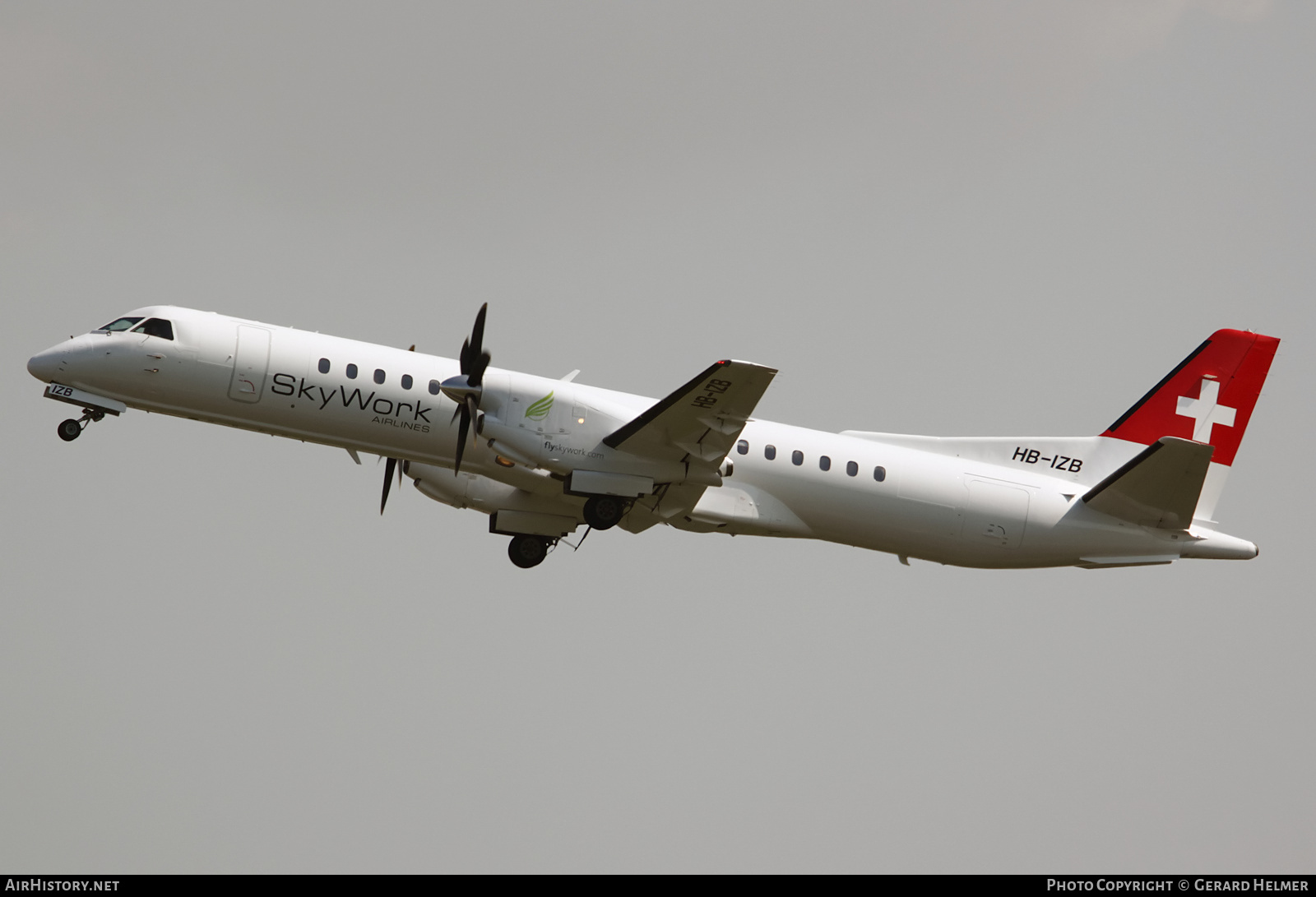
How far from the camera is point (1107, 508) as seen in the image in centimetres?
2439

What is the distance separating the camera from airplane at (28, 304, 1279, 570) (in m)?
21.4

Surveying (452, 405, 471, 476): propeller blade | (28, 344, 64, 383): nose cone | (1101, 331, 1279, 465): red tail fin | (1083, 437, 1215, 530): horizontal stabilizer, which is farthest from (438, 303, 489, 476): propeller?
(1101, 331, 1279, 465): red tail fin

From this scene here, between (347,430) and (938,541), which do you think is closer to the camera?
(347,430)

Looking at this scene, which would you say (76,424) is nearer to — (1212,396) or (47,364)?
(47,364)

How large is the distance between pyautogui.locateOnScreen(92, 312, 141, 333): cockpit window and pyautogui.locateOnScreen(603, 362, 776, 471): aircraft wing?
8.12m

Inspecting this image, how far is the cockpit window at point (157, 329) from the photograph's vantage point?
70.8 ft

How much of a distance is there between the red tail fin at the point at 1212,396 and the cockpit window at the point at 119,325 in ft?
62.0

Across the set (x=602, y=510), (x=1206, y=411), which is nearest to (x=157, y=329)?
(x=602, y=510)

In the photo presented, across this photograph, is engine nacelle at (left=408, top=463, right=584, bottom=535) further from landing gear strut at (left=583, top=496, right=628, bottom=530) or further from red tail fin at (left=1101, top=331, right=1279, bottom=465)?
red tail fin at (left=1101, top=331, right=1279, bottom=465)

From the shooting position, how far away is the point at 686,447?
21859mm

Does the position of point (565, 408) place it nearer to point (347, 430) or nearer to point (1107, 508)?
point (347, 430)

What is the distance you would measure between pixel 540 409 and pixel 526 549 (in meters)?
5.18
